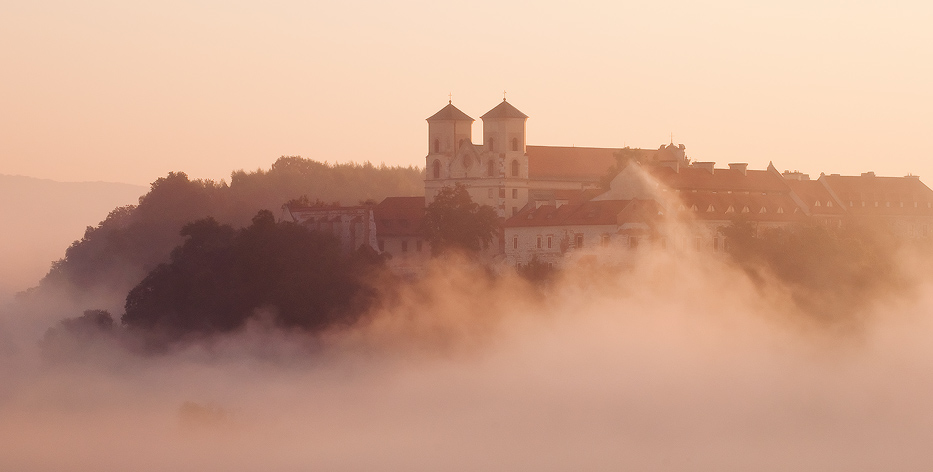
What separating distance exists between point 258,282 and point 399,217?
1213cm

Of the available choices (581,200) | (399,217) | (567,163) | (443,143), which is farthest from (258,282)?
(567,163)

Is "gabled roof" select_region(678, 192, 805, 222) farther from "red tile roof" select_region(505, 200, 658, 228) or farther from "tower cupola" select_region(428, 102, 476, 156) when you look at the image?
"tower cupola" select_region(428, 102, 476, 156)

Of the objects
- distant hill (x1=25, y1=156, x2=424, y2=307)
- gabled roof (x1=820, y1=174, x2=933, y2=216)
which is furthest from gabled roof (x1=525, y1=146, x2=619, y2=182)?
distant hill (x1=25, y1=156, x2=424, y2=307)

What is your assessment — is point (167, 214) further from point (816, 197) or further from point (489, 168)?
point (816, 197)

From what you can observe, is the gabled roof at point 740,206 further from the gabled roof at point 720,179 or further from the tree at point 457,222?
the tree at point 457,222

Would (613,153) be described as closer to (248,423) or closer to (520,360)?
(520,360)

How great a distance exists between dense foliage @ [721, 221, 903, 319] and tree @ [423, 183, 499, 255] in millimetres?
14970

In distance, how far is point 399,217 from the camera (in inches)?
4254

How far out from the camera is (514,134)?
353 ft

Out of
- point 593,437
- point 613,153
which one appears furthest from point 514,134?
point 593,437

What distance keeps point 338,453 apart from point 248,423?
9257mm

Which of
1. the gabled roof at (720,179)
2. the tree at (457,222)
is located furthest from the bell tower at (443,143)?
the gabled roof at (720,179)

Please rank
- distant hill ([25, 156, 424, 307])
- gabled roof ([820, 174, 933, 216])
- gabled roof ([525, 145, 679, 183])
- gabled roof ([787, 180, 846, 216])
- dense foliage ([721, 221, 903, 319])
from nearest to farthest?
dense foliage ([721, 221, 903, 319]), gabled roof ([525, 145, 679, 183]), gabled roof ([787, 180, 846, 216]), gabled roof ([820, 174, 933, 216]), distant hill ([25, 156, 424, 307])

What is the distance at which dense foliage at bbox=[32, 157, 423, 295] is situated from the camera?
140250 mm
